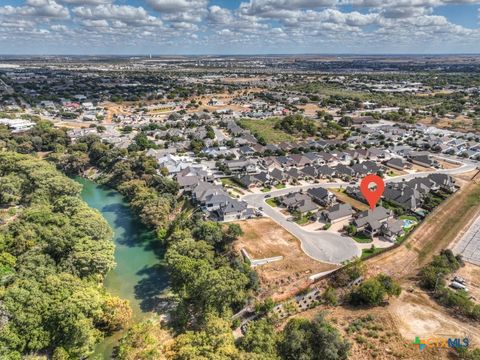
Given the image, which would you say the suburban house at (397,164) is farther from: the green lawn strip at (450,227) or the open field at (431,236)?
the green lawn strip at (450,227)

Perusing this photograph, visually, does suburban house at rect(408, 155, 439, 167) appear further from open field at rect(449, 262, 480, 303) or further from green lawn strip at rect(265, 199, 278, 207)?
green lawn strip at rect(265, 199, 278, 207)

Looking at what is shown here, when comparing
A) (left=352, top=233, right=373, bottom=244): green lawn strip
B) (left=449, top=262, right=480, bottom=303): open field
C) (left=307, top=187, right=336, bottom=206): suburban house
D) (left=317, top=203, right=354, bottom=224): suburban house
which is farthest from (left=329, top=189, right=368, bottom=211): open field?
(left=449, top=262, right=480, bottom=303): open field

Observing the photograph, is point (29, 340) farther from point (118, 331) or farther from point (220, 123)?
point (220, 123)

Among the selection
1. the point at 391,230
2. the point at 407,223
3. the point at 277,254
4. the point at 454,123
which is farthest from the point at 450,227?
the point at 454,123

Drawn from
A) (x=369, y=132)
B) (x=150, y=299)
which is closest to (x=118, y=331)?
(x=150, y=299)

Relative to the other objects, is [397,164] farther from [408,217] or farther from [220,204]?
[220,204]
